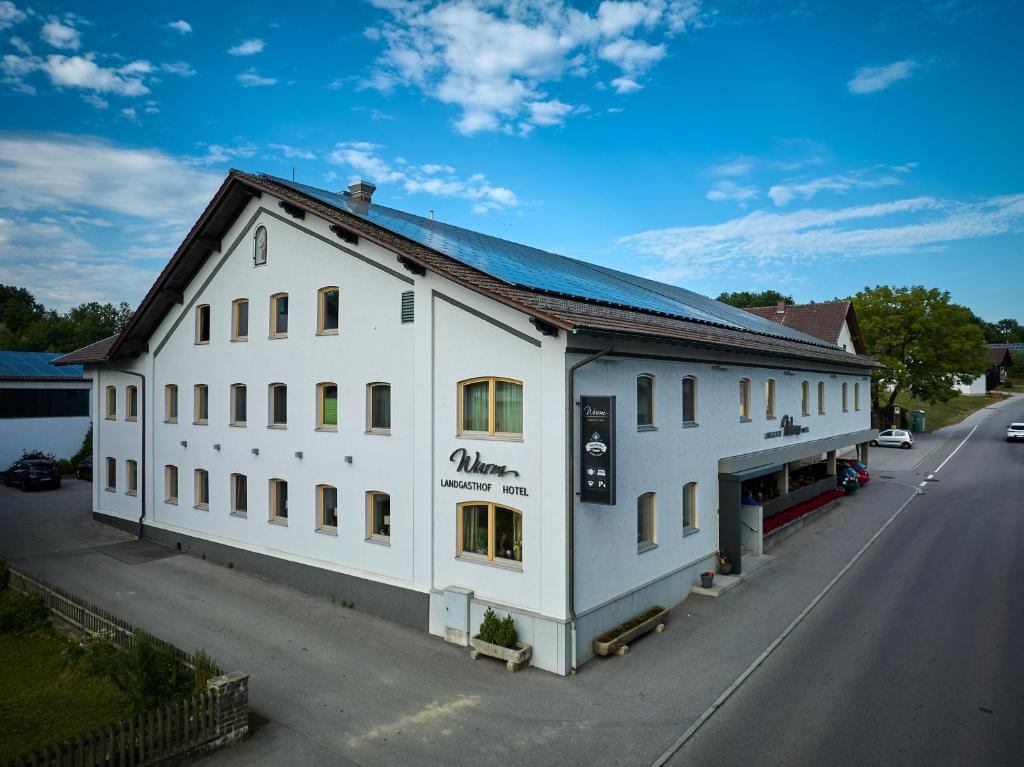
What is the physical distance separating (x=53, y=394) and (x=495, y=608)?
39.7 m

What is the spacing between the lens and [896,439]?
48969 millimetres

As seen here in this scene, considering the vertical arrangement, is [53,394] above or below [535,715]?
above

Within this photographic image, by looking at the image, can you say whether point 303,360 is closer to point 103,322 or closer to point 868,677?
point 868,677

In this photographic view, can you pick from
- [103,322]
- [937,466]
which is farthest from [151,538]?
[103,322]

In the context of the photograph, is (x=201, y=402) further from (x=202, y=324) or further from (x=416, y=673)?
(x=416, y=673)

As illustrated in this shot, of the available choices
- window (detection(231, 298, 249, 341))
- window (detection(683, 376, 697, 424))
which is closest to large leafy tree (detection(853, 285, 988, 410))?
window (detection(683, 376, 697, 424))

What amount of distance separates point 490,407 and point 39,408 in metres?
39.1

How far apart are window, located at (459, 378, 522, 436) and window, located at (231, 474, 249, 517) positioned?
31.4ft

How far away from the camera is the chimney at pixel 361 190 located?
69.9 ft

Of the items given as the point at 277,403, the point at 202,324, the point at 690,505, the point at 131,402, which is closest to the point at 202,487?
the point at 277,403

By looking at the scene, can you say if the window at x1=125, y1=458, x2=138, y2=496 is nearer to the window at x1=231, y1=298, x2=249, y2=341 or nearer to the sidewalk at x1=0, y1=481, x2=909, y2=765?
the sidewalk at x1=0, y1=481, x2=909, y2=765

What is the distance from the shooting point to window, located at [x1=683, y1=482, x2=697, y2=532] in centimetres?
1725

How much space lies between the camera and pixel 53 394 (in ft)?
132

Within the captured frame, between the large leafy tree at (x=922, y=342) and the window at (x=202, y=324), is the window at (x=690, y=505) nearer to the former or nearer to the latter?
the window at (x=202, y=324)
